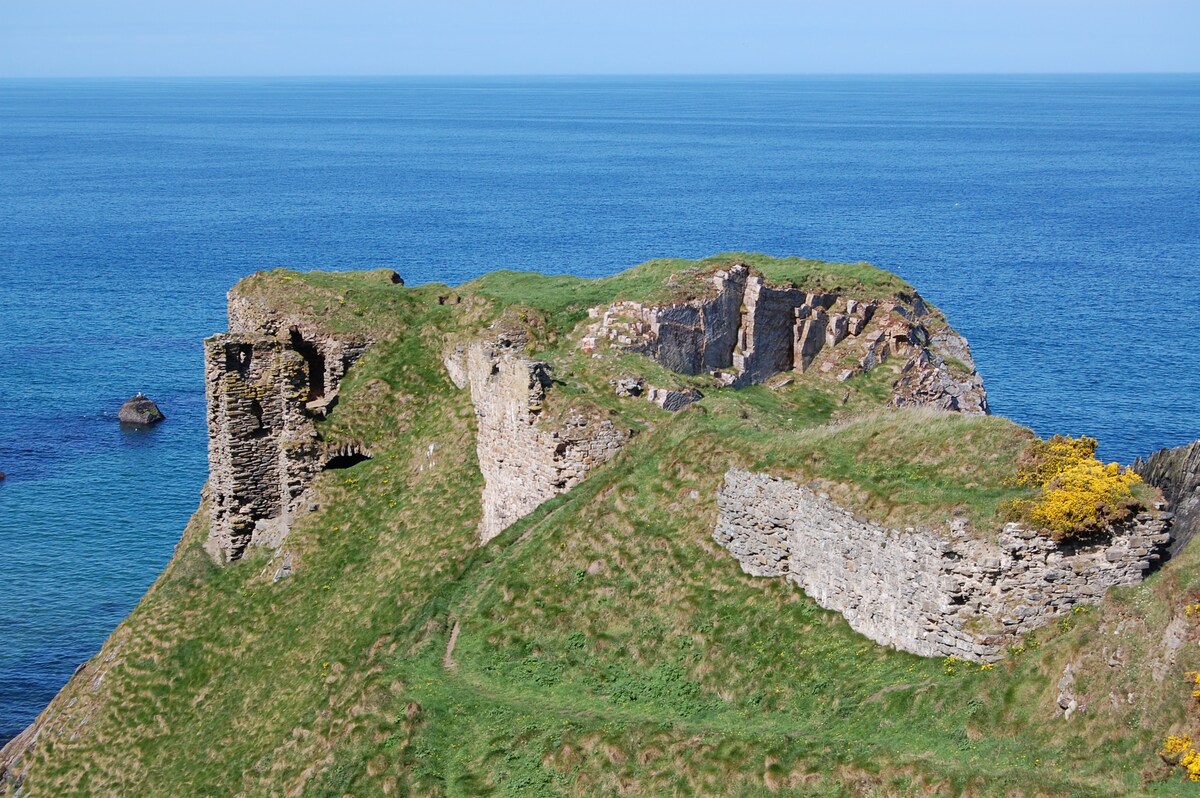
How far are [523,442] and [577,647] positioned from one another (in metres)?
8.87

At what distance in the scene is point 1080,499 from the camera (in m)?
24.7

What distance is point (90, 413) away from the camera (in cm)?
9519

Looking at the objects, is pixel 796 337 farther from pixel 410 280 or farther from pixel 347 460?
pixel 410 280

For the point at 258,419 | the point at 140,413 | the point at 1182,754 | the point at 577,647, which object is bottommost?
the point at 140,413

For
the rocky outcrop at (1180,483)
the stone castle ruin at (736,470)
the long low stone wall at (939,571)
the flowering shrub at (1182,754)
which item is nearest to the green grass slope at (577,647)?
the flowering shrub at (1182,754)

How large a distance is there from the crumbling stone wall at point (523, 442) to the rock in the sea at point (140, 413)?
2233 inches

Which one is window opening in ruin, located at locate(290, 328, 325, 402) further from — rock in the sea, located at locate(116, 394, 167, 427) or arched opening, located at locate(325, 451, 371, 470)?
rock in the sea, located at locate(116, 394, 167, 427)

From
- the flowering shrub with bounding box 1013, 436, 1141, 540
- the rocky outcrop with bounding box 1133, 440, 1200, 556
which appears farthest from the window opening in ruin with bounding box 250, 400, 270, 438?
the rocky outcrop with bounding box 1133, 440, 1200, 556

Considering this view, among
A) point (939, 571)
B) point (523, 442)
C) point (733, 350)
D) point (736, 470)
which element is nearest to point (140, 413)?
point (733, 350)

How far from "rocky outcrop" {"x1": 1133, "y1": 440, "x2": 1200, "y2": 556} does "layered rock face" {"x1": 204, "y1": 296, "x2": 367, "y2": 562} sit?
27629mm

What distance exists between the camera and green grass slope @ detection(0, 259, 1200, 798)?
23.5 meters

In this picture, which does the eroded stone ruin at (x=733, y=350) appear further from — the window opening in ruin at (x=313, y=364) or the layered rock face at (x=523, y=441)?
the window opening in ruin at (x=313, y=364)

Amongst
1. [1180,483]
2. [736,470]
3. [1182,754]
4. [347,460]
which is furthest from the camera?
[347,460]

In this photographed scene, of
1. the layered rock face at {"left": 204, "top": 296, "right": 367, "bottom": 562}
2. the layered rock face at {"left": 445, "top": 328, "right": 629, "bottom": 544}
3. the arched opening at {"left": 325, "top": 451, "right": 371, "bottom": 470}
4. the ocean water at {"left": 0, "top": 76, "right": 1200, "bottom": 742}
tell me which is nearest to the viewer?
the layered rock face at {"left": 445, "top": 328, "right": 629, "bottom": 544}
